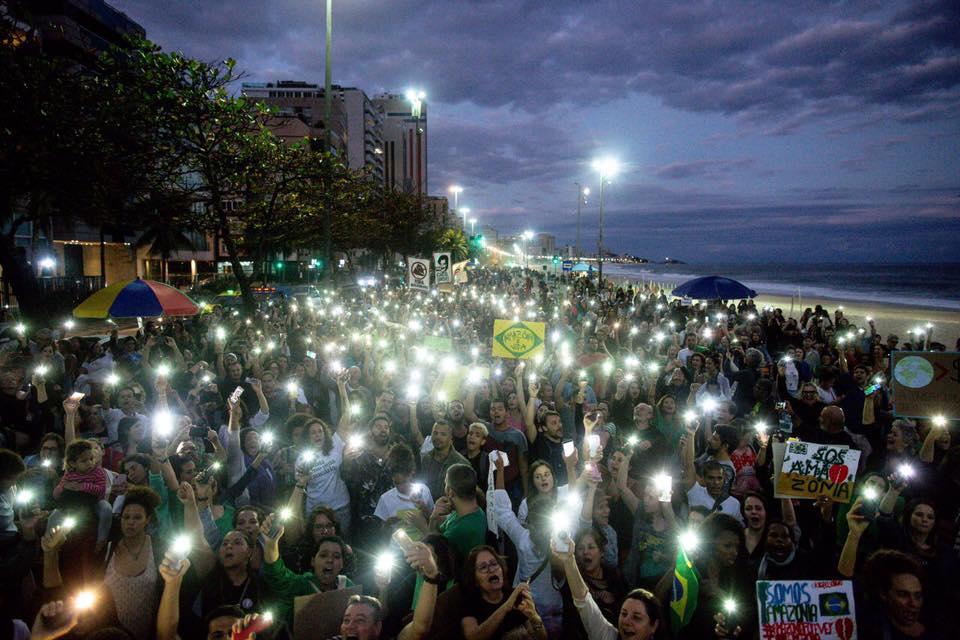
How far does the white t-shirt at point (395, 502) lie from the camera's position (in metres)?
5.03

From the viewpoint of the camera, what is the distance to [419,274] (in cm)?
1492

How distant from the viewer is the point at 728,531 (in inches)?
165

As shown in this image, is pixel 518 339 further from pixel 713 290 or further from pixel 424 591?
pixel 713 290

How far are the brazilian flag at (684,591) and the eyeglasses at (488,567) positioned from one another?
1244 millimetres

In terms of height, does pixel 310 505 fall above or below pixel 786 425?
below

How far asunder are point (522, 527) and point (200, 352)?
32.4 ft

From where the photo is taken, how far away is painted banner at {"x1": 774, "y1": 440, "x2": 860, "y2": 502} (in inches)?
189

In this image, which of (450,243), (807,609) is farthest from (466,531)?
(450,243)

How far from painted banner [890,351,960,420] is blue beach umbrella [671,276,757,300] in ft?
23.6

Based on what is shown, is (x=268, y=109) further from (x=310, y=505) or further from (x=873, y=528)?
(x=873, y=528)

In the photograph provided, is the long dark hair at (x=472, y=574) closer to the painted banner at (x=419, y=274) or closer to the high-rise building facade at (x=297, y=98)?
the painted banner at (x=419, y=274)

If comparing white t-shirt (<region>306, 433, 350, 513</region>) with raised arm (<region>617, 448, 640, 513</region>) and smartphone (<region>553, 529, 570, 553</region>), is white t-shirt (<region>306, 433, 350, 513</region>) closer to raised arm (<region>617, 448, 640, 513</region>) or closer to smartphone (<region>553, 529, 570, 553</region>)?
raised arm (<region>617, 448, 640, 513</region>)

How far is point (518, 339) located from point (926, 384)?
5.12 meters

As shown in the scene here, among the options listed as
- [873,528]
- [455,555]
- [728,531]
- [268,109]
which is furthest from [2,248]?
[873,528]
